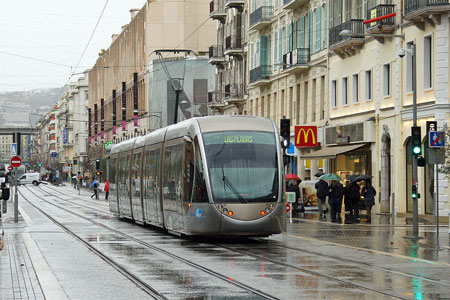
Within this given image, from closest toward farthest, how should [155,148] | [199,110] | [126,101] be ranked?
[155,148] < [199,110] < [126,101]

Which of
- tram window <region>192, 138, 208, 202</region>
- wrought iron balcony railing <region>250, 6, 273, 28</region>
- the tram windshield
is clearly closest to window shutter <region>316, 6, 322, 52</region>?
wrought iron balcony railing <region>250, 6, 273, 28</region>

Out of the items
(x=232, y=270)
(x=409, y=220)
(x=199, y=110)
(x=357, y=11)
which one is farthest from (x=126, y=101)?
(x=232, y=270)

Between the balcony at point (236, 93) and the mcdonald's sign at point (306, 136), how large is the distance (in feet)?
52.8

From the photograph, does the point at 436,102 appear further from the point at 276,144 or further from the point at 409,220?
the point at 276,144

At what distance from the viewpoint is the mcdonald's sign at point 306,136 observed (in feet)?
164

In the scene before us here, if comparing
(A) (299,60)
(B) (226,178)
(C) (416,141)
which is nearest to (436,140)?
(C) (416,141)

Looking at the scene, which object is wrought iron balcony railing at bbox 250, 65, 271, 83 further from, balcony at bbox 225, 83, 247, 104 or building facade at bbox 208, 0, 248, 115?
balcony at bbox 225, 83, 247, 104

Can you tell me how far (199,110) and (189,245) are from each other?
6692 centimetres

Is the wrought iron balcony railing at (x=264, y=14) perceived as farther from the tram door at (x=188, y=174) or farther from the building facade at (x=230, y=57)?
the tram door at (x=188, y=174)

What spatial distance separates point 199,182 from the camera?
2295 cm

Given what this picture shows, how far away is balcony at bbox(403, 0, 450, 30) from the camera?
35312 millimetres

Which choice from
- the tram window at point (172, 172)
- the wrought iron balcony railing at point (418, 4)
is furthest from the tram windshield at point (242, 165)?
the wrought iron balcony railing at point (418, 4)

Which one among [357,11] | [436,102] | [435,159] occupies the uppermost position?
[357,11]

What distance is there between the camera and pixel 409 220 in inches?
1421
